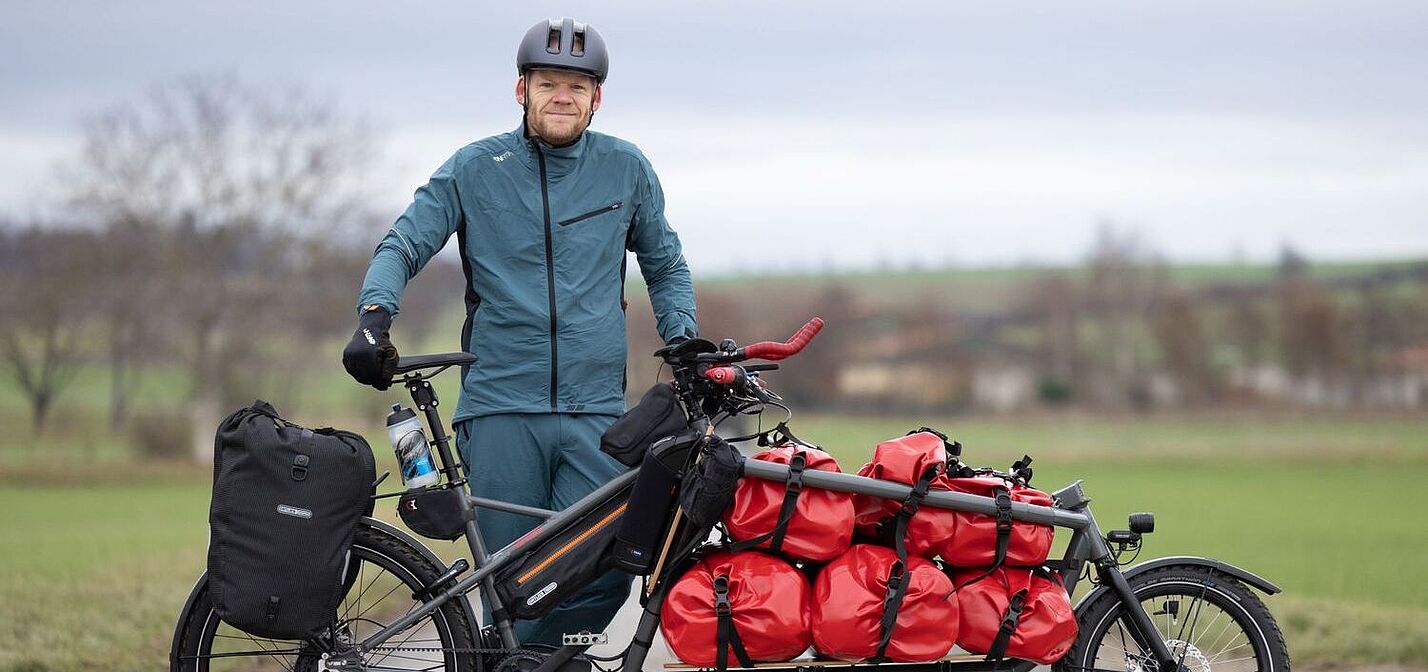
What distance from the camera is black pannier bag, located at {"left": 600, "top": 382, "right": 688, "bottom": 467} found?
14.1ft

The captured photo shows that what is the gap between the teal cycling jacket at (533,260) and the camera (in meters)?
4.71

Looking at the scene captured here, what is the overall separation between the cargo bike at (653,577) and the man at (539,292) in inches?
9.9

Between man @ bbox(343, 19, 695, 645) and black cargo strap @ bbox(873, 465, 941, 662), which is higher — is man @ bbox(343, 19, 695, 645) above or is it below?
above

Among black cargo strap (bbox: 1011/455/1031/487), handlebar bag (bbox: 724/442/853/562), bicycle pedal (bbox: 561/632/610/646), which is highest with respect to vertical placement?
black cargo strap (bbox: 1011/455/1031/487)

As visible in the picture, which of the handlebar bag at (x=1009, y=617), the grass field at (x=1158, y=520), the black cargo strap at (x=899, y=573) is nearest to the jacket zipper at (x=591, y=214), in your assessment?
the black cargo strap at (x=899, y=573)

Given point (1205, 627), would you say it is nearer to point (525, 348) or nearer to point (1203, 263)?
point (525, 348)

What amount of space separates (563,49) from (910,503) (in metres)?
1.74

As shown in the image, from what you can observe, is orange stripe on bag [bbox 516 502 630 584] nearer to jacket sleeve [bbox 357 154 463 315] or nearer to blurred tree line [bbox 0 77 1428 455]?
jacket sleeve [bbox 357 154 463 315]

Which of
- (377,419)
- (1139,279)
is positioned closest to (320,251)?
(377,419)

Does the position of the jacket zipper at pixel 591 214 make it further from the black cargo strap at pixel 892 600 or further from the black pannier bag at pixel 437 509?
the black cargo strap at pixel 892 600

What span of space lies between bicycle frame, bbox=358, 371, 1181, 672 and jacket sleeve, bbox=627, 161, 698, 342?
71cm

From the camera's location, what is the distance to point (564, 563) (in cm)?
442

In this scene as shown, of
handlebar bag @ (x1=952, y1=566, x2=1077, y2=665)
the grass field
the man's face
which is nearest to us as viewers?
handlebar bag @ (x1=952, y1=566, x2=1077, y2=665)

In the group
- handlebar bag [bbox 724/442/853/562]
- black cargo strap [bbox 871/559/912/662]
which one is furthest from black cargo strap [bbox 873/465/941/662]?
handlebar bag [bbox 724/442/853/562]
